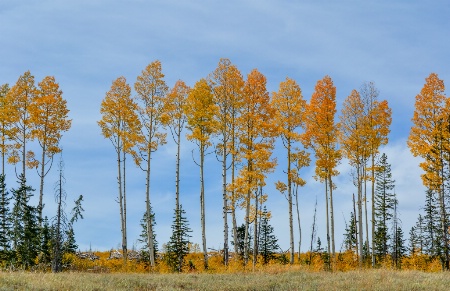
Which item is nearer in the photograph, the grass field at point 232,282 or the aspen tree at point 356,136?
the grass field at point 232,282

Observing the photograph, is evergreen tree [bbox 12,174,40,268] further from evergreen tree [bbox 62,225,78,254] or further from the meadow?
the meadow

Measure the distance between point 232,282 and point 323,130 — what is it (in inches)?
693

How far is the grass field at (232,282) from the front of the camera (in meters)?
20.1

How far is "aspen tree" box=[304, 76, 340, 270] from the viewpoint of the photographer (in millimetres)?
37562

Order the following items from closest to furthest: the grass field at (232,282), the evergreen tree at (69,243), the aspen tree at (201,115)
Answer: the grass field at (232,282)
the evergreen tree at (69,243)
the aspen tree at (201,115)

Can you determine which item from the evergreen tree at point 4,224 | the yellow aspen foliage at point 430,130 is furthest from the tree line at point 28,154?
the yellow aspen foliage at point 430,130

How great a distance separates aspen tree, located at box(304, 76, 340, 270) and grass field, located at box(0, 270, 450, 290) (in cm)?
1239

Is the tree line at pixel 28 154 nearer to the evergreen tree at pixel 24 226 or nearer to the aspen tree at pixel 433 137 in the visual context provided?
the evergreen tree at pixel 24 226

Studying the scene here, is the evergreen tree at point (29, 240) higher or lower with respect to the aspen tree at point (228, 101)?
lower

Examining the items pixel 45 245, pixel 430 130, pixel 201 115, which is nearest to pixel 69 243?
pixel 45 245

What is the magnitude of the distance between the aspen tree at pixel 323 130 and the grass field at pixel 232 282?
40.6ft

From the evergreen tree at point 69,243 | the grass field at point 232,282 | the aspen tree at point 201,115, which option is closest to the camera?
the grass field at point 232,282

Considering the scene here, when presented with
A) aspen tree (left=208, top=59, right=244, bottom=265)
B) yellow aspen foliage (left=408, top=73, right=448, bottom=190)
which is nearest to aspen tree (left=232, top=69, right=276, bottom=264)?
aspen tree (left=208, top=59, right=244, bottom=265)

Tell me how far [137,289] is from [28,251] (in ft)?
65.8
